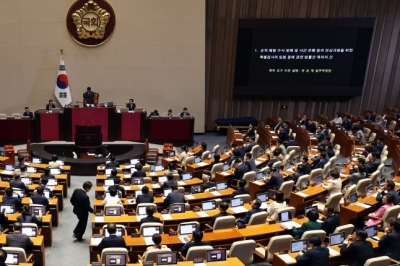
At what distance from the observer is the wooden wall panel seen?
17.4 m

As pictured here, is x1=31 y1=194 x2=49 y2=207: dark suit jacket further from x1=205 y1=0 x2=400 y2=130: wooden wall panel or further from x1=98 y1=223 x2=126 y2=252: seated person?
x1=205 y1=0 x2=400 y2=130: wooden wall panel

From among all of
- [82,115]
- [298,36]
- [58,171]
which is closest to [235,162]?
[58,171]

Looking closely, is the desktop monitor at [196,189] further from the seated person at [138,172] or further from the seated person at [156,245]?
the seated person at [156,245]

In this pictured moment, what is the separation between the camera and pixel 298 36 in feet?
55.9

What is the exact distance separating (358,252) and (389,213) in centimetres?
165

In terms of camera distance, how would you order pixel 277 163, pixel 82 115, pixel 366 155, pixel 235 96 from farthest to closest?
pixel 235 96 < pixel 82 115 < pixel 366 155 < pixel 277 163

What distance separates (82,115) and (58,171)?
457cm

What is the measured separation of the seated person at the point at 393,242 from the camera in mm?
6281

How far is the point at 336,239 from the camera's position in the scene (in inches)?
257

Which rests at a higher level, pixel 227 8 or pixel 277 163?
pixel 227 8

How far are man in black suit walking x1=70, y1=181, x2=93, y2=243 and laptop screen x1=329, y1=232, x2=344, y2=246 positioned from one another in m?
4.25

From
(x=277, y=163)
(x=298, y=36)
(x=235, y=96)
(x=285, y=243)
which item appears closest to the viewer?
(x=285, y=243)

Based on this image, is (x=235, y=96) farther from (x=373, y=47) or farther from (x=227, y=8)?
(x=373, y=47)

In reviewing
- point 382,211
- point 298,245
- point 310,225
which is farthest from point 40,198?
point 382,211
